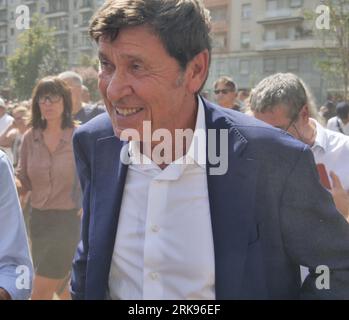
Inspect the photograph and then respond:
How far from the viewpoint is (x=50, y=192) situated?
11.8ft

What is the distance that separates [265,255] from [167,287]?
0.28 meters

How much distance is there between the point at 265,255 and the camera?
4.57 ft

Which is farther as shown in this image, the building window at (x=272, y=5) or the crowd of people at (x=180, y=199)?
the building window at (x=272, y=5)

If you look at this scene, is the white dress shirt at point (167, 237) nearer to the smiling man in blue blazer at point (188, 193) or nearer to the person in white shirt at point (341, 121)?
the smiling man in blue blazer at point (188, 193)

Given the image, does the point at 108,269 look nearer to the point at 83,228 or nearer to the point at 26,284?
the point at 83,228

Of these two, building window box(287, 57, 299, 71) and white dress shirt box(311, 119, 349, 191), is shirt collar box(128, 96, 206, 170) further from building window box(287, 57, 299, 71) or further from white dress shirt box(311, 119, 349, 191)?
building window box(287, 57, 299, 71)

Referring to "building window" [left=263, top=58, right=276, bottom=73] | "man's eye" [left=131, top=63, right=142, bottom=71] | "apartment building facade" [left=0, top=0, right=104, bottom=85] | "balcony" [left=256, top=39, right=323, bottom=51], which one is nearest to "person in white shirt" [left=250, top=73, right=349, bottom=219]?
"apartment building facade" [left=0, top=0, right=104, bottom=85]

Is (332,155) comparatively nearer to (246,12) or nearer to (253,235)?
(253,235)

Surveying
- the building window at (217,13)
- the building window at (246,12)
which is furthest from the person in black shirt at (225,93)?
the building window at (246,12)

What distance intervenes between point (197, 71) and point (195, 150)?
0.23 meters

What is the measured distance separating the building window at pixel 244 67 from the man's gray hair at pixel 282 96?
25429 millimetres

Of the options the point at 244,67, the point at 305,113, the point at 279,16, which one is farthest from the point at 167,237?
the point at 279,16

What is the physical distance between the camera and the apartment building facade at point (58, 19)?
463cm
